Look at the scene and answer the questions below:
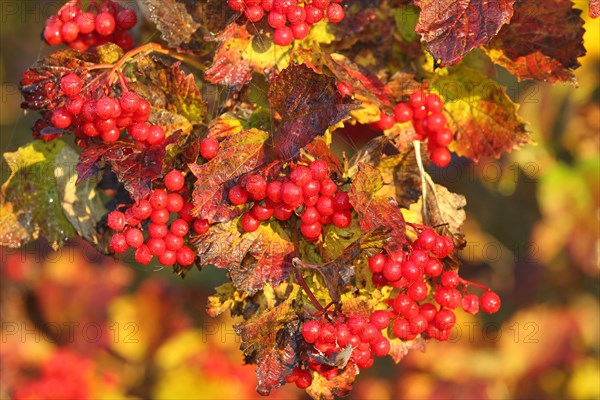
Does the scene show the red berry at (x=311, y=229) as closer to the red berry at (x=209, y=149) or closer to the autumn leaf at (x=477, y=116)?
the red berry at (x=209, y=149)

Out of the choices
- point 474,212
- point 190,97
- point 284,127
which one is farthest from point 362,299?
point 474,212

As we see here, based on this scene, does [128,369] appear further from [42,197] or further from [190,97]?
[190,97]

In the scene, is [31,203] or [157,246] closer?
[157,246]

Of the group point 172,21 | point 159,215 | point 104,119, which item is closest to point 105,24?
point 172,21

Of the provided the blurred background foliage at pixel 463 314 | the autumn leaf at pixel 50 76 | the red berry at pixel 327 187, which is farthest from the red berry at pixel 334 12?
the blurred background foliage at pixel 463 314

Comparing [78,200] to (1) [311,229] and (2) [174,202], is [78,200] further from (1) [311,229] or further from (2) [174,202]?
(1) [311,229]

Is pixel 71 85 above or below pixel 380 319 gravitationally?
above

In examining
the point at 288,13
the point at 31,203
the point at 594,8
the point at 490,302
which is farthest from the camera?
the point at 31,203
